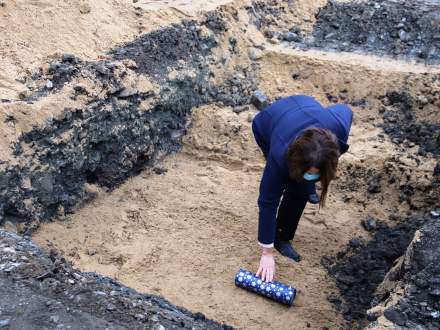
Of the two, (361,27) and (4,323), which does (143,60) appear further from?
(4,323)

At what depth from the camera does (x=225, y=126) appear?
577cm

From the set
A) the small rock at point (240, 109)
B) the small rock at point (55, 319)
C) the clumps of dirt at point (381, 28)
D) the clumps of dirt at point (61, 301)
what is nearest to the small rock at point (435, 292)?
the clumps of dirt at point (61, 301)

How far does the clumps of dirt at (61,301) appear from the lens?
8.82 feet

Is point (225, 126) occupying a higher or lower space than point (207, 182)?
higher

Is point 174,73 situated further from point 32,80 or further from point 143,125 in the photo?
point 32,80

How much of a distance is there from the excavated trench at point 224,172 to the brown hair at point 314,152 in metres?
0.93

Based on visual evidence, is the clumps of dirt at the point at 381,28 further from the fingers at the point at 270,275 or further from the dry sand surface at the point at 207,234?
the fingers at the point at 270,275

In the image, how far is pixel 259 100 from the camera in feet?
19.7

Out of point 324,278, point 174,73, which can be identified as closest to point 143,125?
point 174,73

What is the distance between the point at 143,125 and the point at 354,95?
2560 millimetres

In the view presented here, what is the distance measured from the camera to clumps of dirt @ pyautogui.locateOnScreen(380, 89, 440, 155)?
17.9ft

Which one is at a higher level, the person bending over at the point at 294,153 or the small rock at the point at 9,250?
the person bending over at the point at 294,153

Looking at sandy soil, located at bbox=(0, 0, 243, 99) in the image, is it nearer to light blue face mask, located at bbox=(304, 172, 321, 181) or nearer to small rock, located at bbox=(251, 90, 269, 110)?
small rock, located at bbox=(251, 90, 269, 110)

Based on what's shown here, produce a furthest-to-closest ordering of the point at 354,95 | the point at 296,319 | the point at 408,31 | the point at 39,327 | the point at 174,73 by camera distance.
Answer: the point at 408,31 < the point at 354,95 < the point at 174,73 < the point at 296,319 < the point at 39,327
